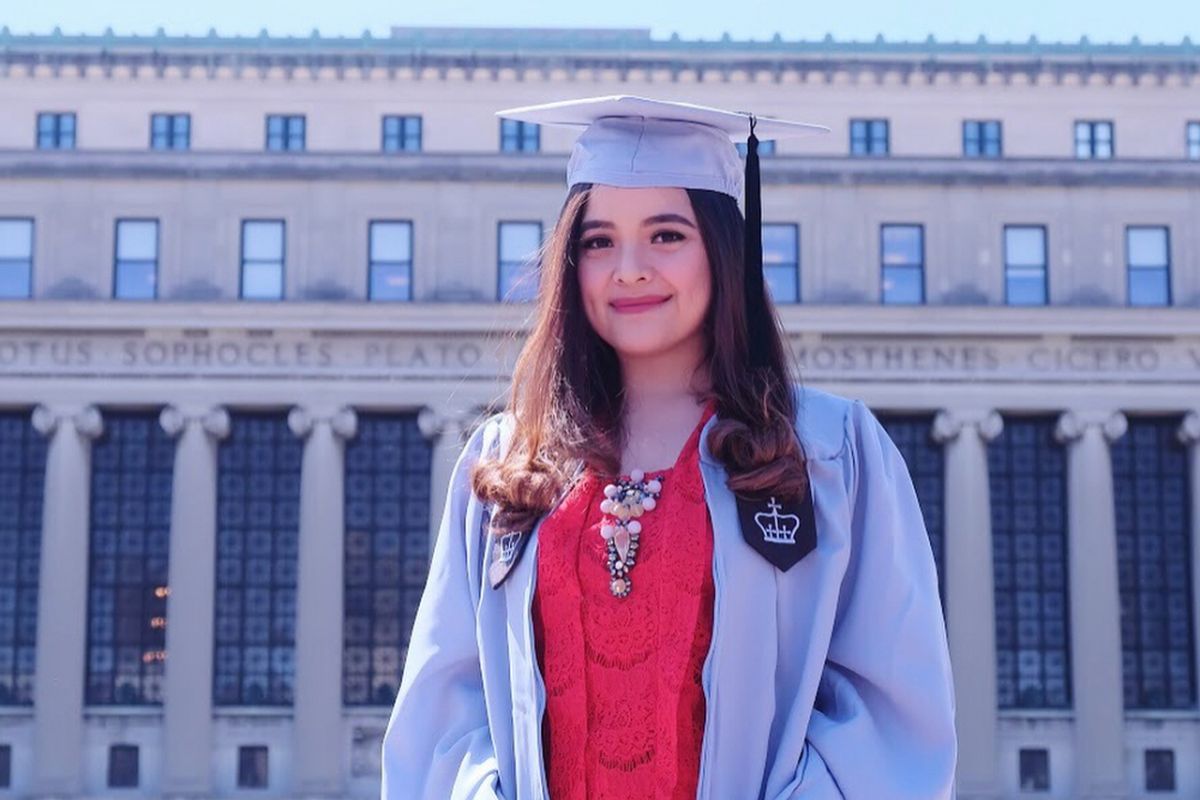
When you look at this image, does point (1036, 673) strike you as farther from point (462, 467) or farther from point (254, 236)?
point (462, 467)

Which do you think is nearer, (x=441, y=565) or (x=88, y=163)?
(x=441, y=565)

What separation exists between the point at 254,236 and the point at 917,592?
51.1m

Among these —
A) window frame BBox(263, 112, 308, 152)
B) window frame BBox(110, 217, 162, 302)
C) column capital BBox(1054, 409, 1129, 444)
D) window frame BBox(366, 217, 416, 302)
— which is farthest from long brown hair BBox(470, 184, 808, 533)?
window frame BBox(263, 112, 308, 152)

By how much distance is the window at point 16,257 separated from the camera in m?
55.2

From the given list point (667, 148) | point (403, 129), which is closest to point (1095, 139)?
point (403, 129)

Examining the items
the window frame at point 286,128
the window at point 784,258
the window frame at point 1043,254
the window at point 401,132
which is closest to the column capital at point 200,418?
the window frame at point 286,128

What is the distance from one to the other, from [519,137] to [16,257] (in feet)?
47.6

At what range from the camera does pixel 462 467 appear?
21.3 feet

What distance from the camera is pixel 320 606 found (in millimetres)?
52250

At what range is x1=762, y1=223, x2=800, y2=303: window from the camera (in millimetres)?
55781

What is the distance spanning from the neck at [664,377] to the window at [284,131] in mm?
54809

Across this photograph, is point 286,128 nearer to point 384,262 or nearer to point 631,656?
point 384,262

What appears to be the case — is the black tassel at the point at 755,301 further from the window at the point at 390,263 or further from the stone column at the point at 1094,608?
the window at the point at 390,263

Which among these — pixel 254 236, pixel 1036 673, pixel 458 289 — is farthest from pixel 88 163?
pixel 1036 673
